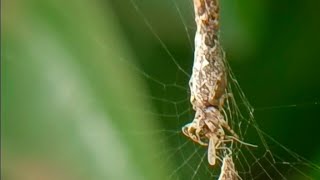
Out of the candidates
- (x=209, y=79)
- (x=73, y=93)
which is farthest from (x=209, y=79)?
(x=73, y=93)

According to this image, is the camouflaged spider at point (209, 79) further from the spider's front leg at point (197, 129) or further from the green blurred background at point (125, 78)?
the green blurred background at point (125, 78)

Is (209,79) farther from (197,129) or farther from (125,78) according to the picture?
(125,78)

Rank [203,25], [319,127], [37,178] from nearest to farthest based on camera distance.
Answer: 1. [203,25]
2. [319,127]
3. [37,178]

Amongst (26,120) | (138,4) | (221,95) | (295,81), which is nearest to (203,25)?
(221,95)

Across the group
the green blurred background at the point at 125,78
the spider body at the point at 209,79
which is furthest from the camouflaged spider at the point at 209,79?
the green blurred background at the point at 125,78

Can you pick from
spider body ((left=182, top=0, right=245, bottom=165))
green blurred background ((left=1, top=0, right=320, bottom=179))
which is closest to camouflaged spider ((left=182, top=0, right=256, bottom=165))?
spider body ((left=182, top=0, right=245, bottom=165))

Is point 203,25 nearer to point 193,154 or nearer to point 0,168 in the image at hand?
point 193,154

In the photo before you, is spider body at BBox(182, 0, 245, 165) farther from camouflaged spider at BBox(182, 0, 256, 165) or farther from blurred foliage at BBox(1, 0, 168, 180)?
blurred foliage at BBox(1, 0, 168, 180)
